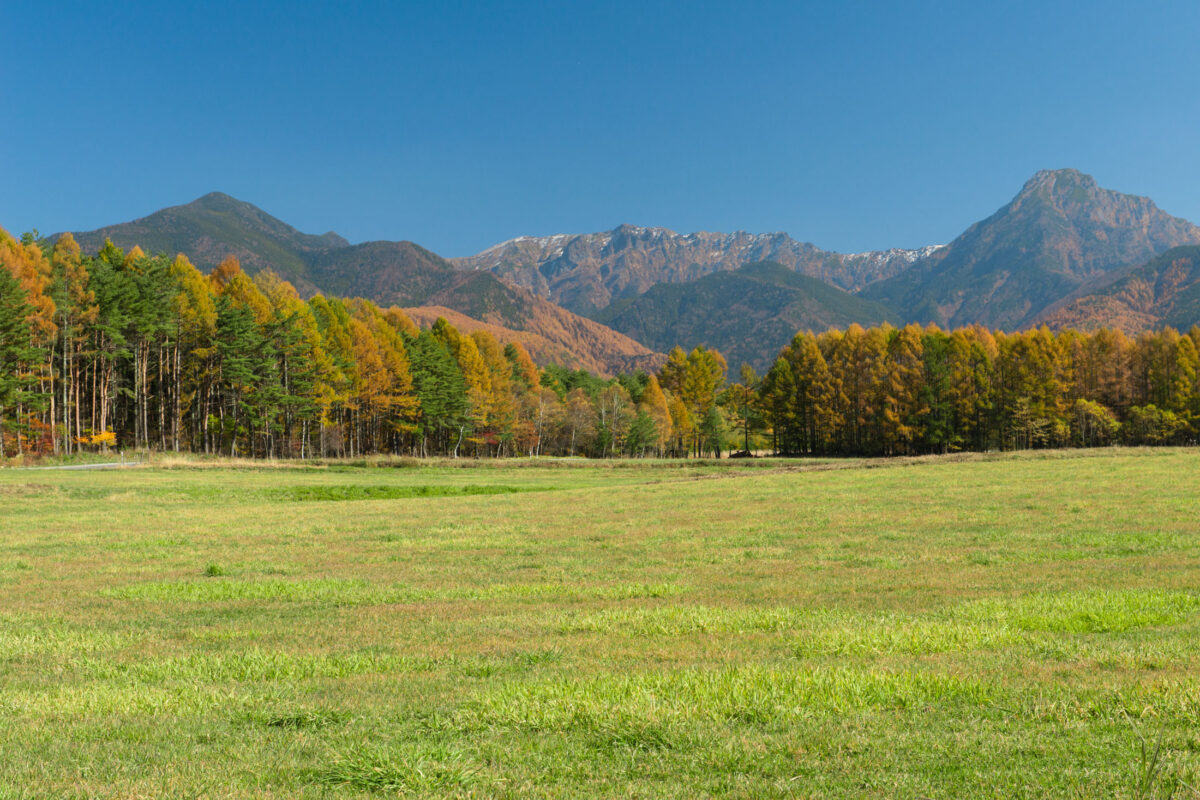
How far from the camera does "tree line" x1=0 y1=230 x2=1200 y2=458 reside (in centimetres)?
6525

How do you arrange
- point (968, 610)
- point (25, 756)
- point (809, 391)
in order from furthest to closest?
point (809, 391), point (968, 610), point (25, 756)

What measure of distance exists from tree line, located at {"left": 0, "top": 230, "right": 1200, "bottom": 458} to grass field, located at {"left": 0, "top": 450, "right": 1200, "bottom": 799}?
55.1m

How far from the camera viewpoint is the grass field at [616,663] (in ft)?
15.4

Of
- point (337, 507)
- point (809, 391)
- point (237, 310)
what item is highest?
point (237, 310)

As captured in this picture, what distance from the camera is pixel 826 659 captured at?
289 inches

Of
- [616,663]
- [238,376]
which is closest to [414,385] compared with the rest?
[238,376]

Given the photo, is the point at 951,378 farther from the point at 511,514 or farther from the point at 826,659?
the point at 826,659

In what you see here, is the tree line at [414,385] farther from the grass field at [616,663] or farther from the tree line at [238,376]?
the grass field at [616,663]

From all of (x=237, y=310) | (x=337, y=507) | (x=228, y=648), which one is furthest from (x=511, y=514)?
(x=237, y=310)

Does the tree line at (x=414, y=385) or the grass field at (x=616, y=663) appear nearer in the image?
the grass field at (x=616, y=663)

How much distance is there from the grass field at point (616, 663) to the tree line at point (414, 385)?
5508cm

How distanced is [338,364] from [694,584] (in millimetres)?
73346

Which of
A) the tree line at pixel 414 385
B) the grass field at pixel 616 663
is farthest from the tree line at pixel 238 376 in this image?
the grass field at pixel 616 663

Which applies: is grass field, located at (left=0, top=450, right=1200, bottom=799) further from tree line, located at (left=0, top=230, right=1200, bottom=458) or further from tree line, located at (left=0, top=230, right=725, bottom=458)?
tree line, located at (left=0, top=230, right=1200, bottom=458)
